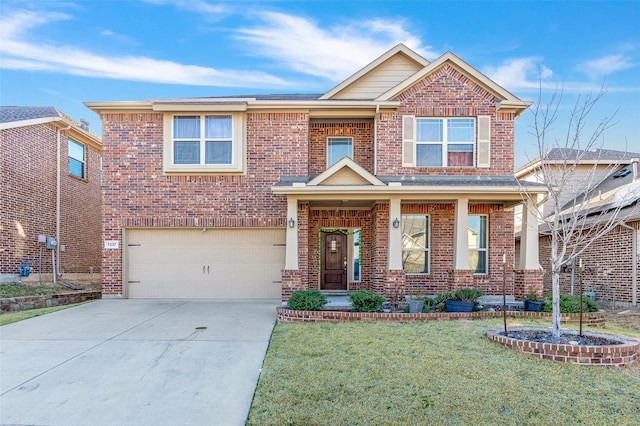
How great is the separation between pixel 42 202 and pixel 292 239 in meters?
8.91

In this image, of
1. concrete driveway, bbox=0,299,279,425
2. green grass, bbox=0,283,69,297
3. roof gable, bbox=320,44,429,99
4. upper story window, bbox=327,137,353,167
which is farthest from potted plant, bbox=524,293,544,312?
green grass, bbox=0,283,69,297

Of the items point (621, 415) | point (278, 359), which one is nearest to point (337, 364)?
point (278, 359)

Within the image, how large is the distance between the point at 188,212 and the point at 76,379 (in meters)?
6.63

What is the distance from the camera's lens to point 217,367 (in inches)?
197

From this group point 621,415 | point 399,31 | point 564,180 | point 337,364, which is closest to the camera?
point 621,415

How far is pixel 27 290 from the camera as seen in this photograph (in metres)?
10.2

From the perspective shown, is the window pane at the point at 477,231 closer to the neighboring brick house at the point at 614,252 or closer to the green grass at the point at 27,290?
the neighboring brick house at the point at 614,252

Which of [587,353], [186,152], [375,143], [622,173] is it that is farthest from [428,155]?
[622,173]

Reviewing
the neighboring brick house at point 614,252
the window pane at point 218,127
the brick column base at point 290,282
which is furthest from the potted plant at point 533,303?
the window pane at point 218,127

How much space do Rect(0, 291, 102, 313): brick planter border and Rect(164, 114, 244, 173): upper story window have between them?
15.9ft

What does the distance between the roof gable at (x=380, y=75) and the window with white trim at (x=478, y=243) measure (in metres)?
5.04

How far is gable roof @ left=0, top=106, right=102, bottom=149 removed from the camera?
1120 centimetres

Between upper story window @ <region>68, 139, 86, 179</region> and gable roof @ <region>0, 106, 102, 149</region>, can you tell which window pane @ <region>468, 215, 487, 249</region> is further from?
upper story window @ <region>68, 139, 86, 179</region>

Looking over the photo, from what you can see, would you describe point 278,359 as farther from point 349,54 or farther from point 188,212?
point 349,54
